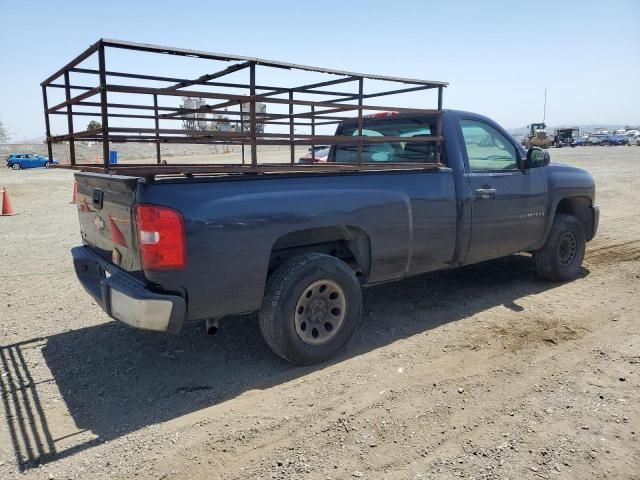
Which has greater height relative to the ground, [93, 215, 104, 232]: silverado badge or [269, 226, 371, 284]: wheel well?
[93, 215, 104, 232]: silverado badge

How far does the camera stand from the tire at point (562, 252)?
222 inches

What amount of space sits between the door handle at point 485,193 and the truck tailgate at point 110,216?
3087 mm

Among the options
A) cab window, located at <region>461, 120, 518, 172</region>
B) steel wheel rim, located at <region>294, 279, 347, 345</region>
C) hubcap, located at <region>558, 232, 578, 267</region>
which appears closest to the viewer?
steel wheel rim, located at <region>294, 279, 347, 345</region>

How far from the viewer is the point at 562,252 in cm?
587

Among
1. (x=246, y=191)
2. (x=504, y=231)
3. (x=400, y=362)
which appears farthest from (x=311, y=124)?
(x=400, y=362)

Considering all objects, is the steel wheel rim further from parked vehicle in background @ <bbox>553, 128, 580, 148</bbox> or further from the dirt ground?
parked vehicle in background @ <bbox>553, 128, 580, 148</bbox>

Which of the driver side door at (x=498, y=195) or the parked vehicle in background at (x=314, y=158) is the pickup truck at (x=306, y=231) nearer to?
the driver side door at (x=498, y=195)

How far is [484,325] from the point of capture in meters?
4.53

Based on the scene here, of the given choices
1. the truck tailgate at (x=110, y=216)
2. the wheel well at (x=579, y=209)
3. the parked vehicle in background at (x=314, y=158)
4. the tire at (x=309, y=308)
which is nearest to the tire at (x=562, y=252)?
the wheel well at (x=579, y=209)

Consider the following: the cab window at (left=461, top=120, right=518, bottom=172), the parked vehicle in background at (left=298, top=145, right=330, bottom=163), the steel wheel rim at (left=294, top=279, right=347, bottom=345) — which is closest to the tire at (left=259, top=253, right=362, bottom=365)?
the steel wheel rim at (left=294, top=279, right=347, bottom=345)

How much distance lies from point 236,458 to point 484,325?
106 inches

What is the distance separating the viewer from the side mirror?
203 inches

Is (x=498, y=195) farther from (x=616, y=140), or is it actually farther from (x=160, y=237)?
(x=616, y=140)

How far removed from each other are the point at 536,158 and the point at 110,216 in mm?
4122
